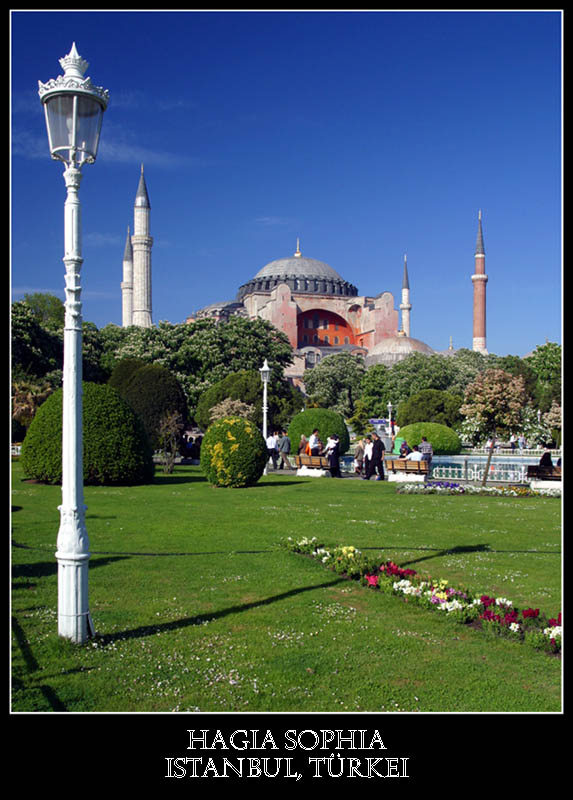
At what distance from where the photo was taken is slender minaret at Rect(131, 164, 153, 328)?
182 feet

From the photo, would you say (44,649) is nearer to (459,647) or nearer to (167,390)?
(459,647)

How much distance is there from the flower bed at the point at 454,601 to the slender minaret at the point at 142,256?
165 ft

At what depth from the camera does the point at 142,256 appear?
55.5 m

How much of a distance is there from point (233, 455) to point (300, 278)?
71447mm

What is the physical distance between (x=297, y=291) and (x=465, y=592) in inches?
3009

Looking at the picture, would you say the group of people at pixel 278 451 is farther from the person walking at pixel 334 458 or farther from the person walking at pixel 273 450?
the person walking at pixel 334 458

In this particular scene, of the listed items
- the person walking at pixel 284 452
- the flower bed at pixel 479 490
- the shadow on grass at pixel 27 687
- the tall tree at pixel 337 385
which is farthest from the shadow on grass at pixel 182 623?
the tall tree at pixel 337 385

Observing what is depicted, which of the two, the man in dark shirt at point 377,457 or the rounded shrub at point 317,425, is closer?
the man in dark shirt at point 377,457

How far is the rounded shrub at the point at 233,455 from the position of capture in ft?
43.8

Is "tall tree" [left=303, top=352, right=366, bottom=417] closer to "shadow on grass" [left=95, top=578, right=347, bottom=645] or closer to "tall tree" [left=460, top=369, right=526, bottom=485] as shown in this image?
"tall tree" [left=460, top=369, right=526, bottom=485]

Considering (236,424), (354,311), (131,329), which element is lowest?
(236,424)

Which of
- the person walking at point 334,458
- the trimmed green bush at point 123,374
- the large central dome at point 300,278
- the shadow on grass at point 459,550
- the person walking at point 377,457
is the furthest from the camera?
the large central dome at point 300,278
